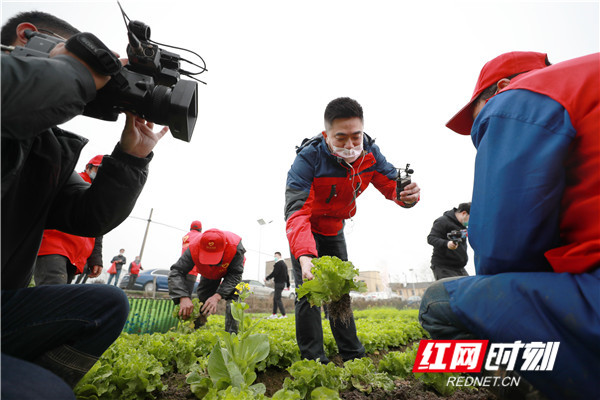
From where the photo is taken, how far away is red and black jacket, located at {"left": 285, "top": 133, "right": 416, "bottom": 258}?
2900 millimetres

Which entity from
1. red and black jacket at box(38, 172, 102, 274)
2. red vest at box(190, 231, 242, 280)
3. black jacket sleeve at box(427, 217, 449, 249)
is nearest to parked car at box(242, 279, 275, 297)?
red vest at box(190, 231, 242, 280)

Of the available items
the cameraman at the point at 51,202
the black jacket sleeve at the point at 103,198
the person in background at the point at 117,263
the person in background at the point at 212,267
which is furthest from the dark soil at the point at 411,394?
the person in background at the point at 117,263

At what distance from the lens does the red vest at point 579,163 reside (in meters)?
1.08

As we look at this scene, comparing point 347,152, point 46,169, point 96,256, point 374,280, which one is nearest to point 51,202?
point 46,169

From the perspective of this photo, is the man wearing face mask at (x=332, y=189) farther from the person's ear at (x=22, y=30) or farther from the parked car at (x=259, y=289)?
the parked car at (x=259, y=289)

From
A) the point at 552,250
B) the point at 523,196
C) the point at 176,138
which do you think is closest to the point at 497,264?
the point at 552,250

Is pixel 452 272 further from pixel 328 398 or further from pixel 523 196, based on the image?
pixel 523 196

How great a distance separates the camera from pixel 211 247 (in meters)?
4.68

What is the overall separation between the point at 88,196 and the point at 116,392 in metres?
1.46

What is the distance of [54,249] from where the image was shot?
3387 millimetres

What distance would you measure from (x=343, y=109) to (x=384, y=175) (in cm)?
91

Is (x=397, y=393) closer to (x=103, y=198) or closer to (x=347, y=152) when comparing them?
(x=347, y=152)

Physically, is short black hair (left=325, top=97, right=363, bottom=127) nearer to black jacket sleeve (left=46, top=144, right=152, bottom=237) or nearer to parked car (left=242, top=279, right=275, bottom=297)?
black jacket sleeve (left=46, top=144, right=152, bottom=237)

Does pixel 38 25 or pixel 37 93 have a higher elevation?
pixel 38 25
